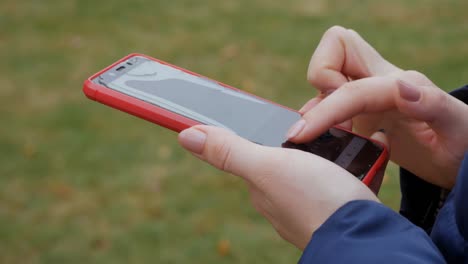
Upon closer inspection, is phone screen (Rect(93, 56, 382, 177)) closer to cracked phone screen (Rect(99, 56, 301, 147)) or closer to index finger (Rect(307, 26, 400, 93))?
cracked phone screen (Rect(99, 56, 301, 147))

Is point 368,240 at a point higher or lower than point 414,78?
lower

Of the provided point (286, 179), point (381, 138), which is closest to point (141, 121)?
point (381, 138)

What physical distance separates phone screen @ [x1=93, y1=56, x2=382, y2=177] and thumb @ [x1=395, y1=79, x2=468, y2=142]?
0.64 feet

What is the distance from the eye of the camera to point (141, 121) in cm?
375

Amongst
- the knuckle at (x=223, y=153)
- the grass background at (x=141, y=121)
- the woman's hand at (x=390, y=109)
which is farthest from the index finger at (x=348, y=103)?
the grass background at (x=141, y=121)

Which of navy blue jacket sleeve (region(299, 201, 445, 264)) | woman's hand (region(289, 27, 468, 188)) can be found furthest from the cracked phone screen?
navy blue jacket sleeve (region(299, 201, 445, 264))

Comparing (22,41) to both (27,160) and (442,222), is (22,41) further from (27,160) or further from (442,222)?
(442,222)

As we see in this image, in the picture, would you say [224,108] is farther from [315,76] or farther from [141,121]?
[141,121]

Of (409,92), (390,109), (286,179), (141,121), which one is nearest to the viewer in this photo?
(286,179)

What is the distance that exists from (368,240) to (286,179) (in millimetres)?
266

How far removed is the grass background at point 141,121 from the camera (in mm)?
2941

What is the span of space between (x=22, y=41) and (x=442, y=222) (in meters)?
4.11

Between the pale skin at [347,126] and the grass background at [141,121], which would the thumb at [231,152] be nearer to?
the pale skin at [347,126]

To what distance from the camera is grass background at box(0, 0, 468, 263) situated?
2.94m
